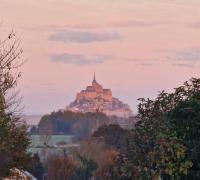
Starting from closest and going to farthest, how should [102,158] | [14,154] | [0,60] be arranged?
[0,60]
[14,154]
[102,158]

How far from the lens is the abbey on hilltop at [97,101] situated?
165 m

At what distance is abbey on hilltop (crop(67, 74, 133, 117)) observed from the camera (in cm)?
16538

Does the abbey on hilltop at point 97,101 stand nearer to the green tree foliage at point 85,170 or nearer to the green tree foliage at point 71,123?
the green tree foliage at point 71,123

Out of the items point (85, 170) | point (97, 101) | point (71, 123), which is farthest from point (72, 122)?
point (85, 170)

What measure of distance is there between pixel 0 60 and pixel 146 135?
4329 millimetres

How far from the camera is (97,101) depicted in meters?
168

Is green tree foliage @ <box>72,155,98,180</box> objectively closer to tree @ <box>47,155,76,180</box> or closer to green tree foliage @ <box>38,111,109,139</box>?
tree @ <box>47,155,76,180</box>

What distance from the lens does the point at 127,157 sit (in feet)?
62.5

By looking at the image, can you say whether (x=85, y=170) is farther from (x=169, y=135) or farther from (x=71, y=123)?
(x=71, y=123)

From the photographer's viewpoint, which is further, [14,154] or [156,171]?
[14,154]

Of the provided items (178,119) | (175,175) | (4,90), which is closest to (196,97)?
(178,119)

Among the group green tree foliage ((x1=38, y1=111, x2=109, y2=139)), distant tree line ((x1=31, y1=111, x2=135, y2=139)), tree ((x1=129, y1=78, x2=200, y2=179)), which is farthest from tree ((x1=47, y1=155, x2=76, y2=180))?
green tree foliage ((x1=38, y1=111, x2=109, y2=139))

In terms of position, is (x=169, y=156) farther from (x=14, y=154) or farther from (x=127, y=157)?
(x=14, y=154)

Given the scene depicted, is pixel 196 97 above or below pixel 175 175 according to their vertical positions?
above
